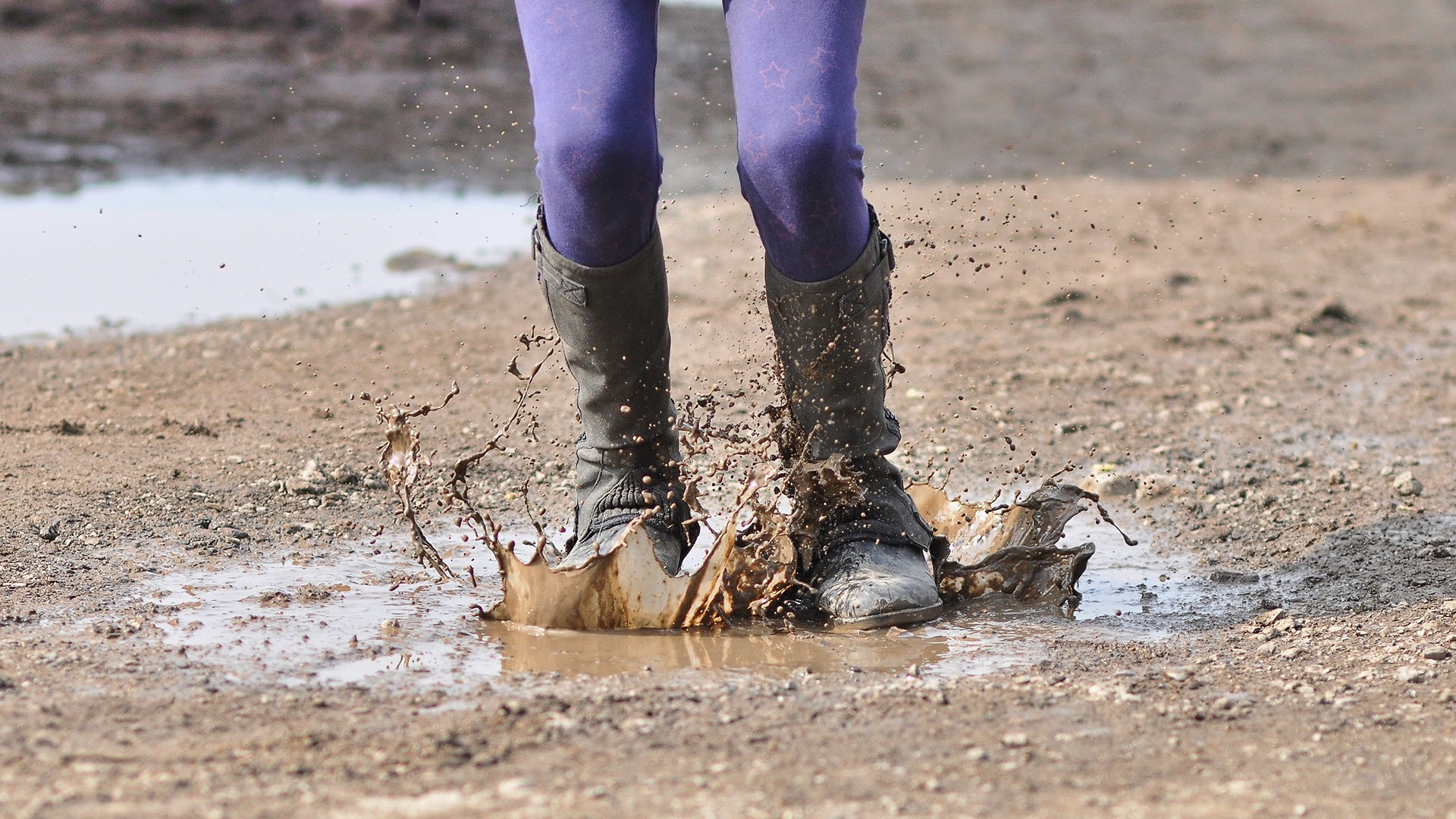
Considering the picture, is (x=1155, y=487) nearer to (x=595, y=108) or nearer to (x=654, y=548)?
(x=654, y=548)

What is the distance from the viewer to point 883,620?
2.96m

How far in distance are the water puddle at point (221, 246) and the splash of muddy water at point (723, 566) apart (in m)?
3.24

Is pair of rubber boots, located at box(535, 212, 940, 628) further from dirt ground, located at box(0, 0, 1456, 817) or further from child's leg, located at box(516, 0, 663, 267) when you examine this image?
dirt ground, located at box(0, 0, 1456, 817)

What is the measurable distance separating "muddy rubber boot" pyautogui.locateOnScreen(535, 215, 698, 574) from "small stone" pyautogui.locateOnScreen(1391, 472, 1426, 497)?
190 centimetres

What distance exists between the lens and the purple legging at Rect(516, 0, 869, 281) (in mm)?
2732

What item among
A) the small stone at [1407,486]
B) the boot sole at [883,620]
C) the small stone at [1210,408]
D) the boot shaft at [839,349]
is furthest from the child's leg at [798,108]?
the small stone at [1210,408]

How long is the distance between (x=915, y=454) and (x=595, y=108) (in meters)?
1.83

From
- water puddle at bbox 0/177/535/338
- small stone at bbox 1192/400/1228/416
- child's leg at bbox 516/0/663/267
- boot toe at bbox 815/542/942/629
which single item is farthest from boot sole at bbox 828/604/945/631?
water puddle at bbox 0/177/535/338

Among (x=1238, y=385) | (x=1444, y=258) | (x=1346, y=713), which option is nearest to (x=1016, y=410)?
(x=1238, y=385)

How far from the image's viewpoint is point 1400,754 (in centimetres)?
A: 227

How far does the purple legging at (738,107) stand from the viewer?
2732 millimetres

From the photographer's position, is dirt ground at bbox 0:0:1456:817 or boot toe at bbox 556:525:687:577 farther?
boot toe at bbox 556:525:687:577

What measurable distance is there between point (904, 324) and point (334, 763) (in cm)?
388

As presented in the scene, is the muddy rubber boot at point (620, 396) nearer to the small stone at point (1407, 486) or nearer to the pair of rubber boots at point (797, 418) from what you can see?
the pair of rubber boots at point (797, 418)
